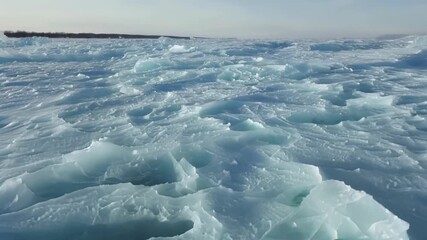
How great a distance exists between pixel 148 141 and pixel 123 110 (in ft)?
6.26

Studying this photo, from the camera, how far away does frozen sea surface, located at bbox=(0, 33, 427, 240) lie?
273 centimetres

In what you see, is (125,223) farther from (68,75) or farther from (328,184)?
(68,75)

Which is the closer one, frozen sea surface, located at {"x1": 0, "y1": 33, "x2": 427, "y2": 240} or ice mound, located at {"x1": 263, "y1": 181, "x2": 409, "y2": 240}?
ice mound, located at {"x1": 263, "y1": 181, "x2": 409, "y2": 240}

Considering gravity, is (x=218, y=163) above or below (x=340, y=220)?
below

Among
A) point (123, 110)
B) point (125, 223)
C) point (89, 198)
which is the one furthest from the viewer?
point (123, 110)

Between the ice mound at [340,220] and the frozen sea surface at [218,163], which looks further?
the frozen sea surface at [218,163]

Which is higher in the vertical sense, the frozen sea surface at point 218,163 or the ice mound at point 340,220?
the ice mound at point 340,220

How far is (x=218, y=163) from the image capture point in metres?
3.75

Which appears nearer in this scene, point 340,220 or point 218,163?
point 340,220

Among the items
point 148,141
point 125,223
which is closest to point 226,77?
point 148,141

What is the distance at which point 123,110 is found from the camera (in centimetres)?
624

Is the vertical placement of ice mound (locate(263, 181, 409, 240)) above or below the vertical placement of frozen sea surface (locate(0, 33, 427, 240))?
above

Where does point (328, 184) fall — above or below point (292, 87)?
above

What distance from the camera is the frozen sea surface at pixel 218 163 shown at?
8.96 feet
